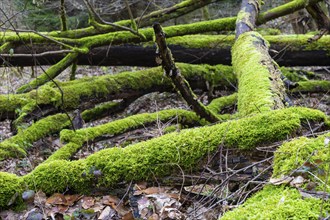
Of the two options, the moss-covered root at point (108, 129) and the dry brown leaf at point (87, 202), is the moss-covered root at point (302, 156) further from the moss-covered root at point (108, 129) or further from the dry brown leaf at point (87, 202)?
the moss-covered root at point (108, 129)

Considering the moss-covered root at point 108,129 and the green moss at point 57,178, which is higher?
the green moss at point 57,178

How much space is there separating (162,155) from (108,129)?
2.53 metres

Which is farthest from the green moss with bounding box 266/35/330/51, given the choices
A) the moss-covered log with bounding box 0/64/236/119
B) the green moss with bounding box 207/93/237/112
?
the green moss with bounding box 207/93/237/112

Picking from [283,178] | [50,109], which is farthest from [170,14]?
[283,178]

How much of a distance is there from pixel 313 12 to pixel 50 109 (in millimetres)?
5100

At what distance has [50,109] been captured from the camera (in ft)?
19.6

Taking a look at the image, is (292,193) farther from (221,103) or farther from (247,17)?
(221,103)

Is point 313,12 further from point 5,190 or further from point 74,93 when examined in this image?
point 5,190

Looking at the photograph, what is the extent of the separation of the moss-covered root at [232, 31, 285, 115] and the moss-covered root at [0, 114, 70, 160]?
2749 mm

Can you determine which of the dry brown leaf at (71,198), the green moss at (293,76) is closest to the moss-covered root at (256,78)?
the dry brown leaf at (71,198)

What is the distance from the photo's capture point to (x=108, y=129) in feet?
17.2

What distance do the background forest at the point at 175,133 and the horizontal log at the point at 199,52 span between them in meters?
0.02

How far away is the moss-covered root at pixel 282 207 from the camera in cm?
173

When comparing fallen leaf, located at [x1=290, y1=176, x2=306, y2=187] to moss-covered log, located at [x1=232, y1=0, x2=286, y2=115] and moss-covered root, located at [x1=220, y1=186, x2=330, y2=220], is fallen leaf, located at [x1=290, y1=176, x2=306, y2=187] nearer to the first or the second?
moss-covered root, located at [x1=220, y1=186, x2=330, y2=220]
